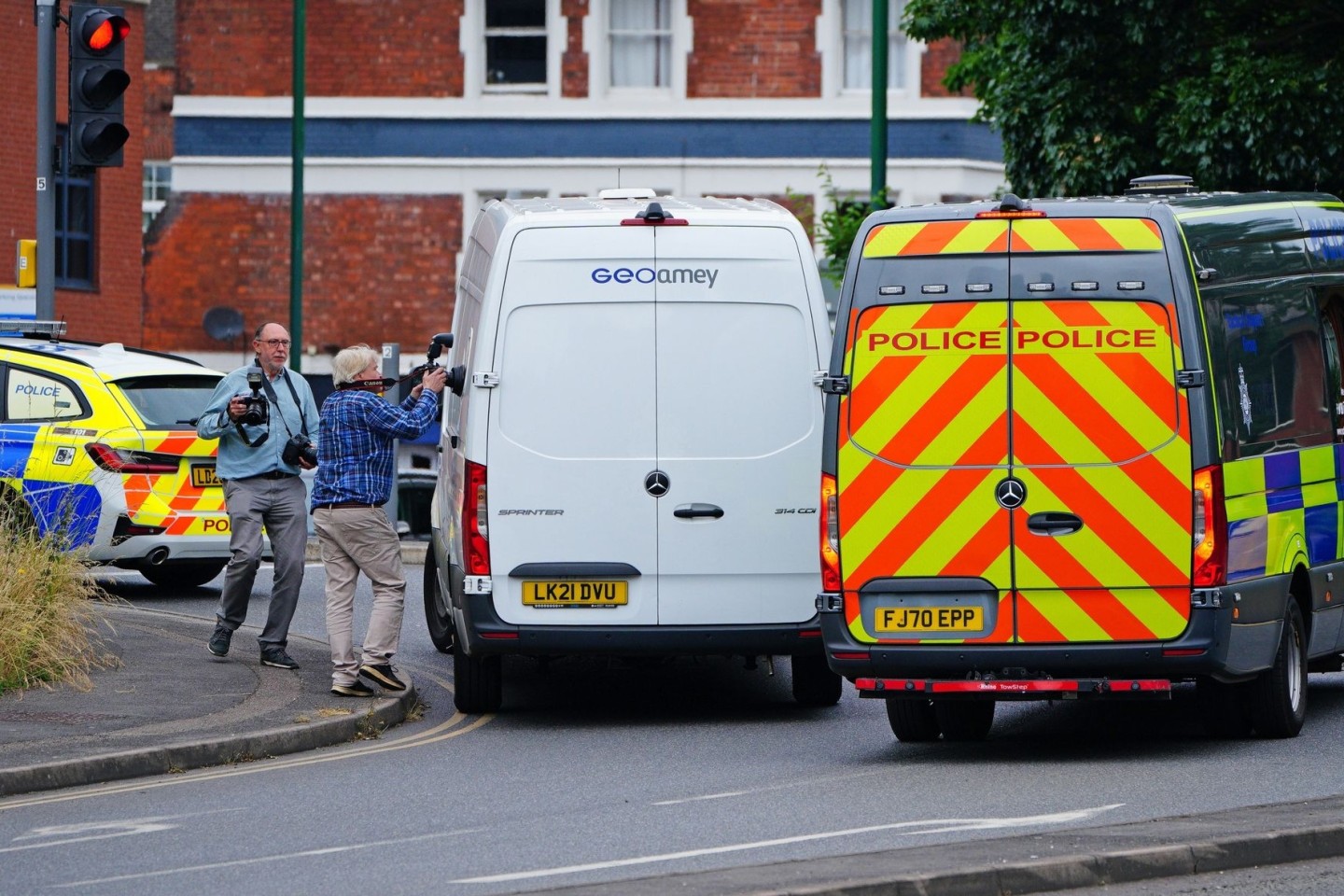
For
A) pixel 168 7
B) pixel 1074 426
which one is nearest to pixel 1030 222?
pixel 1074 426

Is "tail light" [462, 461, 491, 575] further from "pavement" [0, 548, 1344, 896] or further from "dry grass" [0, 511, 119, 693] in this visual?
"dry grass" [0, 511, 119, 693]

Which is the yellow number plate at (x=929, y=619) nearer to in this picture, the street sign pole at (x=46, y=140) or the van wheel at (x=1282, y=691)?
the van wheel at (x=1282, y=691)

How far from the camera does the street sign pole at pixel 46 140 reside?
15500 millimetres

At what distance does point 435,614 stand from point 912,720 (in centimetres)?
470

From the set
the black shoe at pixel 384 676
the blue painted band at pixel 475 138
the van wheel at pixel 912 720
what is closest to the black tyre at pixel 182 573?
the black shoe at pixel 384 676

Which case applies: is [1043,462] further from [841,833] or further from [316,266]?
[316,266]

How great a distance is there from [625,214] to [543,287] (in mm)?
616

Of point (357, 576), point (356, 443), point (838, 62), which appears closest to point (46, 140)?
point (356, 443)

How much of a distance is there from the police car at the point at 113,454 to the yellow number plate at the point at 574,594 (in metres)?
5.25

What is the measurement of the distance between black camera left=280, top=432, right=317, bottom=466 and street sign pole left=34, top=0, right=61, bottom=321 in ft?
9.93

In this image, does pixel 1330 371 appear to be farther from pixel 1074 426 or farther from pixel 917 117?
pixel 917 117

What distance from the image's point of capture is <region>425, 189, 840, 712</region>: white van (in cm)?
1193

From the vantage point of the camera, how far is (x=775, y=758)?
11.0m

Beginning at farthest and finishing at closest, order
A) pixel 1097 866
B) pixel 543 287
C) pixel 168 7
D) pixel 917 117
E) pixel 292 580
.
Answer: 1. pixel 168 7
2. pixel 917 117
3. pixel 292 580
4. pixel 543 287
5. pixel 1097 866
